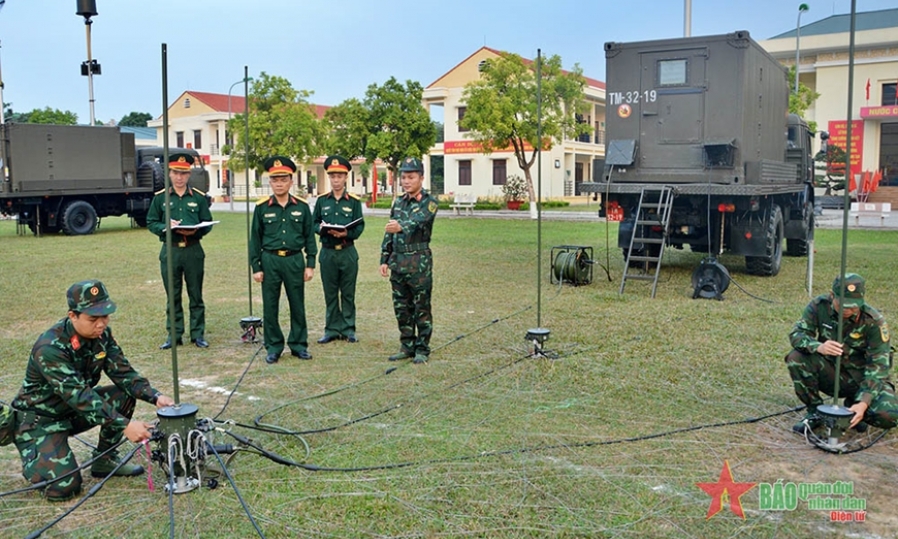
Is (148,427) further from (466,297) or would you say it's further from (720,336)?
(466,297)

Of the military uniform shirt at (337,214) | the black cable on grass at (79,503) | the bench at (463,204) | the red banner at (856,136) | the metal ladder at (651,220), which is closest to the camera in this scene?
the black cable on grass at (79,503)

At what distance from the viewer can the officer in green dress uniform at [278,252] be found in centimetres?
668

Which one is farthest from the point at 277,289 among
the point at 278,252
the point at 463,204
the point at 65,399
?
the point at 463,204

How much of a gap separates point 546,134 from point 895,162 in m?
20.0

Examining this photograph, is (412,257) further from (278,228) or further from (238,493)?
(238,493)

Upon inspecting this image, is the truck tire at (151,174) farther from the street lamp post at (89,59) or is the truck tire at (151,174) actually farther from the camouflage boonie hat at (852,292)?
the camouflage boonie hat at (852,292)

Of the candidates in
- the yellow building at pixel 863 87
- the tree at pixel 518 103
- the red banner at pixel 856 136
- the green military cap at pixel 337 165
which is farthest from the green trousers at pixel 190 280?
the red banner at pixel 856 136

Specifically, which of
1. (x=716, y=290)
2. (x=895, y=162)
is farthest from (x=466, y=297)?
(x=895, y=162)

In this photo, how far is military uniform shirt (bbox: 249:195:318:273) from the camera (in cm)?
671

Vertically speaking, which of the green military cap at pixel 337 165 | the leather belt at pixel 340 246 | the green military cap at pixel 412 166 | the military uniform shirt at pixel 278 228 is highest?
the green military cap at pixel 337 165

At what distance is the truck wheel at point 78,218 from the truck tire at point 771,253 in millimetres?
16378

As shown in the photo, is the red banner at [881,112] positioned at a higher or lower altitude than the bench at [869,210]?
higher

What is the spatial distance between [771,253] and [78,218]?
1698 centimetres

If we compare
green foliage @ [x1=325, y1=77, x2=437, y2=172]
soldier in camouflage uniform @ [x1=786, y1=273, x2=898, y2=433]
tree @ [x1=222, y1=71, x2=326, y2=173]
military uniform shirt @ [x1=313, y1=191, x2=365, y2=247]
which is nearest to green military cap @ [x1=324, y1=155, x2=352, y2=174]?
military uniform shirt @ [x1=313, y1=191, x2=365, y2=247]
